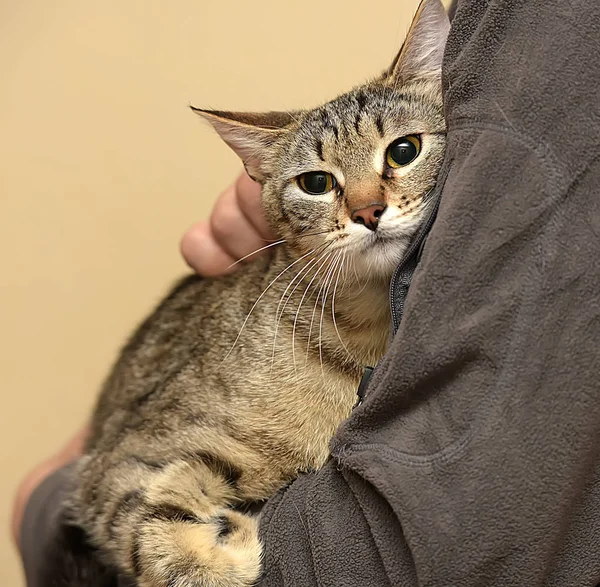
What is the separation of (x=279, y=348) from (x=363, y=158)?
325 millimetres

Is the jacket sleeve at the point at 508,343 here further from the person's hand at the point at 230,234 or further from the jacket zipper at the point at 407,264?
the person's hand at the point at 230,234

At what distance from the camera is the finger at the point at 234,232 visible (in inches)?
52.2

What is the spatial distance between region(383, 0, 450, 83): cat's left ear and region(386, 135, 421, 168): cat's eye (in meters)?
0.15

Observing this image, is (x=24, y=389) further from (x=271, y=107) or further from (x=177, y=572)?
(x=177, y=572)

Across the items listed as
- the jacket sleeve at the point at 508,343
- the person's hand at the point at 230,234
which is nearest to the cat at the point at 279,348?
the person's hand at the point at 230,234

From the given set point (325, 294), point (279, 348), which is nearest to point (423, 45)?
point (325, 294)

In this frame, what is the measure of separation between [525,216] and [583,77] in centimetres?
15

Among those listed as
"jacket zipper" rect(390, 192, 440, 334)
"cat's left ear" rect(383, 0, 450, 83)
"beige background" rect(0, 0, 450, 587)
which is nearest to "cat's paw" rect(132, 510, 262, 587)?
"jacket zipper" rect(390, 192, 440, 334)

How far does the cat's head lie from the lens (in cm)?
95

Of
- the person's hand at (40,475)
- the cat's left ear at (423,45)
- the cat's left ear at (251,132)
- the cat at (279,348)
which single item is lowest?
the person's hand at (40,475)

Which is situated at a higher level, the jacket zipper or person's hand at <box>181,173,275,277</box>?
person's hand at <box>181,173,275,277</box>

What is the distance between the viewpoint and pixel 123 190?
1907 mm

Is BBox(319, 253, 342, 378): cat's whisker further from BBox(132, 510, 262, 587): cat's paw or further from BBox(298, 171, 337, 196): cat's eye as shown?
BBox(132, 510, 262, 587): cat's paw

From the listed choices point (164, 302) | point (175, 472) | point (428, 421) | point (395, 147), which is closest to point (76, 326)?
point (164, 302)
